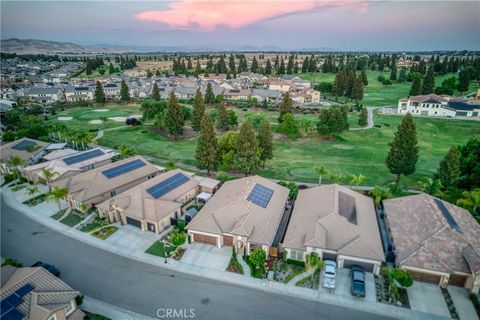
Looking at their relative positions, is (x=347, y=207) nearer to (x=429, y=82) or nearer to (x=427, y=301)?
(x=427, y=301)

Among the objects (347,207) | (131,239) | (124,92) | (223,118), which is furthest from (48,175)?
(124,92)

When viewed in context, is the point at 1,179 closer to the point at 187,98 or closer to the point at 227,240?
the point at 227,240

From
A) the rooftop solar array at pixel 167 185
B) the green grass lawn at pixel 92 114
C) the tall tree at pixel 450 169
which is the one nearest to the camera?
the rooftop solar array at pixel 167 185

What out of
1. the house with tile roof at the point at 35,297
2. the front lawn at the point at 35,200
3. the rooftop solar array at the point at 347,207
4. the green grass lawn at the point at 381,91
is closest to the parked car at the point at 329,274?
the rooftop solar array at the point at 347,207

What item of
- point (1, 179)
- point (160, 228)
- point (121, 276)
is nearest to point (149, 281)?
point (121, 276)

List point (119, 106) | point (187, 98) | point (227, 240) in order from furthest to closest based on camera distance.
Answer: point (187, 98) < point (119, 106) < point (227, 240)

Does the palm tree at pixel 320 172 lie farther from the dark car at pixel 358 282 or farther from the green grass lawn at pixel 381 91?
the green grass lawn at pixel 381 91

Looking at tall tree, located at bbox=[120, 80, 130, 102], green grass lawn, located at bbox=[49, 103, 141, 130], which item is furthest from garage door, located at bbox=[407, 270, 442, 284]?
tall tree, located at bbox=[120, 80, 130, 102]
